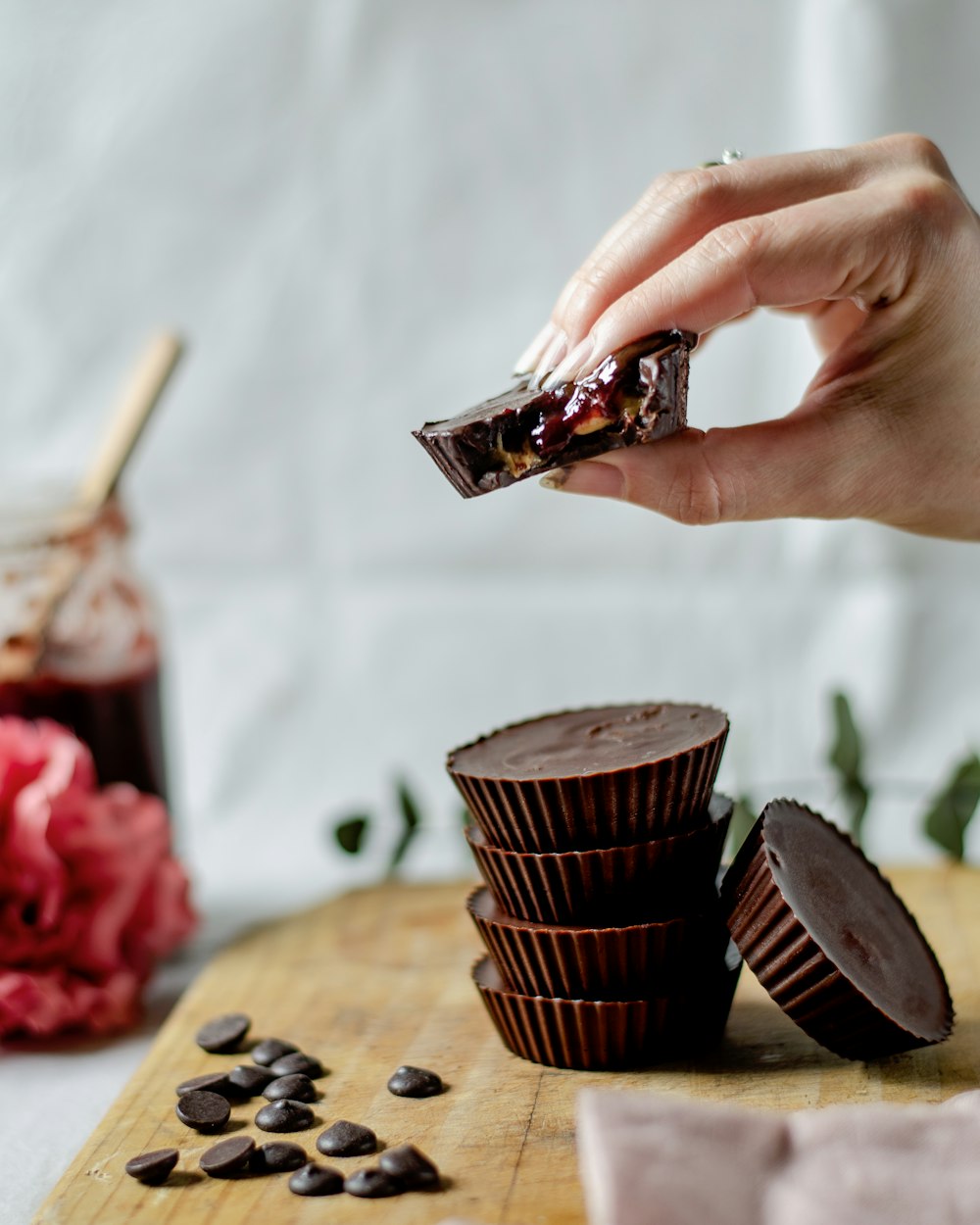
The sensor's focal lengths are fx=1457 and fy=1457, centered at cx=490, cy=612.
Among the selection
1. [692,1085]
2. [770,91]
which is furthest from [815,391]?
[770,91]

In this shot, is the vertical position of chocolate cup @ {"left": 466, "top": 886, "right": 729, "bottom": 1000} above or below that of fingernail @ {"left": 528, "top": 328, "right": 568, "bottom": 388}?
below

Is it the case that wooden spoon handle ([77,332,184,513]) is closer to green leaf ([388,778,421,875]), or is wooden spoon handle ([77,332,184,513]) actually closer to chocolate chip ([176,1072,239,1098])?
green leaf ([388,778,421,875])

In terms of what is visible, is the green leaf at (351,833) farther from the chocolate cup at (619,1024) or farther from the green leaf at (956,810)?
the green leaf at (956,810)

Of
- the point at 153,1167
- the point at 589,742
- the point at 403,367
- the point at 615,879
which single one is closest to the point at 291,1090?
the point at 153,1167

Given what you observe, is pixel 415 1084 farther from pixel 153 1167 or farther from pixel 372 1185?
pixel 153 1167

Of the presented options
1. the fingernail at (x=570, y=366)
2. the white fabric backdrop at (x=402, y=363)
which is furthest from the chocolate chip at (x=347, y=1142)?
the white fabric backdrop at (x=402, y=363)

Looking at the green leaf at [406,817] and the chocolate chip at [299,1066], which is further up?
the green leaf at [406,817]

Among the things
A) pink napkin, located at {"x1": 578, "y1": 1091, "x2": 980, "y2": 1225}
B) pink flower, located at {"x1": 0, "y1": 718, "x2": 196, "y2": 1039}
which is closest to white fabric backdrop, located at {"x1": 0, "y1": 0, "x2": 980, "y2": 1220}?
pink flower, located at {"x1": 0, "y1": 718, "x2": 196, "y2": 1039}
